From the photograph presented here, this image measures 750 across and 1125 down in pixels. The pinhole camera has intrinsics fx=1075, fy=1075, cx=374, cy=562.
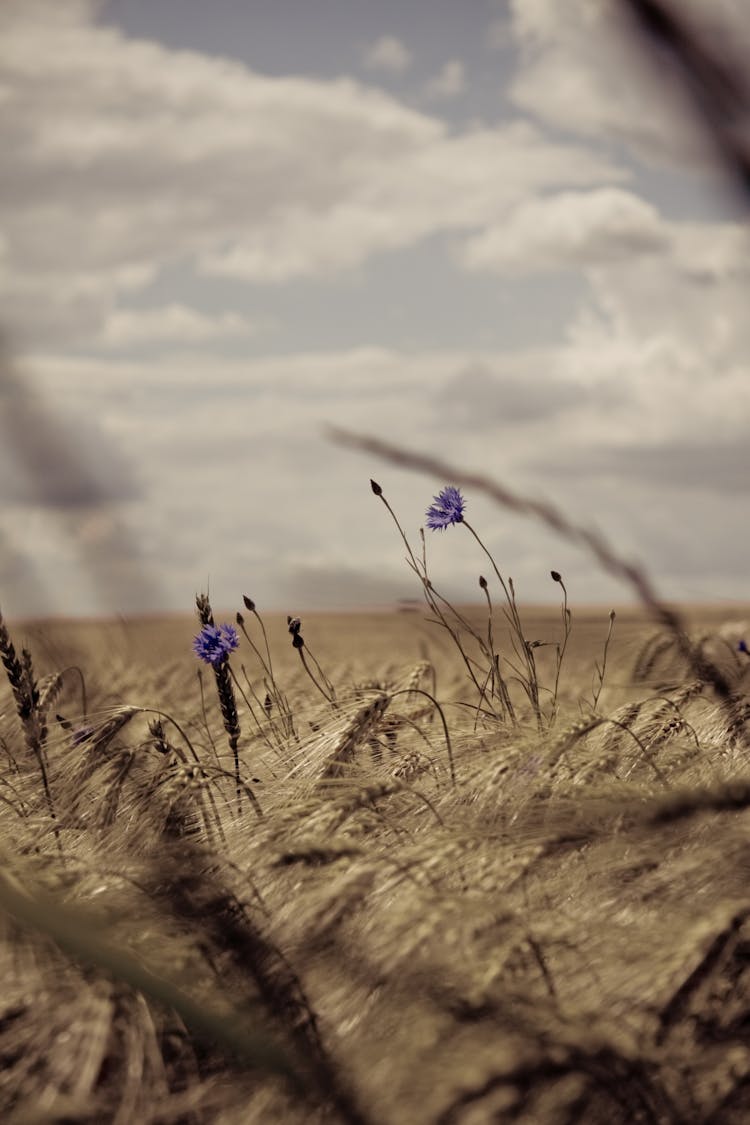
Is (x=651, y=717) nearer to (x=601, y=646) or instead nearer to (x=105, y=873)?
(x=601, y=646)

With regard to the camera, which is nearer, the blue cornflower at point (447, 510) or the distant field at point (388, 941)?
the distant field at point (388, 941)

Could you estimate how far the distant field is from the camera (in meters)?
1.34

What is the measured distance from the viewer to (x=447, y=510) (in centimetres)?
284

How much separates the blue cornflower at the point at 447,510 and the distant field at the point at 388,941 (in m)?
0.71

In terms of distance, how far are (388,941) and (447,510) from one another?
1.48 metres

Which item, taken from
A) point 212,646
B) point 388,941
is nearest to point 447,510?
point 212,646

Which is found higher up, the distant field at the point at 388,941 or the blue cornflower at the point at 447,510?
the blue cornflower at the point at 447,510

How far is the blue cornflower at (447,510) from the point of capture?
9.27ft

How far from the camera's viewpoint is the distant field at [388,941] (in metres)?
1.34

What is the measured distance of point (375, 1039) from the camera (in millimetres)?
1448

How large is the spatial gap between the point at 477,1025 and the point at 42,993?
0.65 m

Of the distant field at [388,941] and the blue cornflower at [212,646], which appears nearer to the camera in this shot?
the distant field at [388,941]

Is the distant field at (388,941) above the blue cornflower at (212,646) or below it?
below

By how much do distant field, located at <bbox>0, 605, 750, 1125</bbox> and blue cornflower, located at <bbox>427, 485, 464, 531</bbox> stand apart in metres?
0.71
